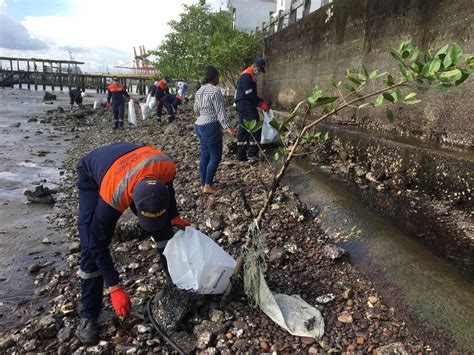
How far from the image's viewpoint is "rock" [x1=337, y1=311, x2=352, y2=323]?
2602mm

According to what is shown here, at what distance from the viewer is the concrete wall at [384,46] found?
16.4ft

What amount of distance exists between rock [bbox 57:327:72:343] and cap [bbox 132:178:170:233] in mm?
1238

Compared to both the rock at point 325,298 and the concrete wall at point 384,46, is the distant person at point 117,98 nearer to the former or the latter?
the concrete wall at point 384,46

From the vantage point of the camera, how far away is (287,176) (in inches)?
232

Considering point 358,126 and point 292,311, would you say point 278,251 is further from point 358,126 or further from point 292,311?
point 358,126

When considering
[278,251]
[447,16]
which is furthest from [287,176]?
[447,16]

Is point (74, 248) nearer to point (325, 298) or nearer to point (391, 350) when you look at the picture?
point (325, 298)

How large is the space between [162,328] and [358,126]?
5.91 m

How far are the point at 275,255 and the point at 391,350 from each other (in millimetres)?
1313

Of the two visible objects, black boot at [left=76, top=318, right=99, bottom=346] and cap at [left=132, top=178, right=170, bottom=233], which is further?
black boot at [left=76, top=318, right=99, bottom=346]

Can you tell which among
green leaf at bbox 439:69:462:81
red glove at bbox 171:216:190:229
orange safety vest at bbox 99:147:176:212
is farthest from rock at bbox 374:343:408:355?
orange safety vest at bbox 99:147:176:212

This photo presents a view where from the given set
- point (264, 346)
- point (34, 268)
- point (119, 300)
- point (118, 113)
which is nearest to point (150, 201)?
point (119, 300)

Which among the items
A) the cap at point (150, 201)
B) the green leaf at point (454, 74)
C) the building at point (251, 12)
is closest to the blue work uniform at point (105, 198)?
the cap at point (150, 201)

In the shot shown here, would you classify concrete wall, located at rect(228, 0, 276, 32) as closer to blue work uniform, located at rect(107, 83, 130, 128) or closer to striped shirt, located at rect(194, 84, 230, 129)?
blue work uniform, located at rect(107, 83, 130, 128)
